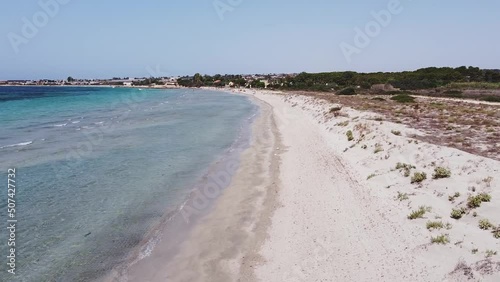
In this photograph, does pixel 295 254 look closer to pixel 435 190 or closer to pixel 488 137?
pixel 435 190

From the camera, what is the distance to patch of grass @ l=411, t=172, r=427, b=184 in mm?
13182

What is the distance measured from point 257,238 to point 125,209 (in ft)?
18.0

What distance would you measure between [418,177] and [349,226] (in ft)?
13.6

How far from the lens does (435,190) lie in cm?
1208

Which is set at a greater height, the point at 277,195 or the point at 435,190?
the point at 435,190

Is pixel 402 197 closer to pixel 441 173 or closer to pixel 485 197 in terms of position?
pixel 441 173

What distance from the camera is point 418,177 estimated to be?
1328 cm

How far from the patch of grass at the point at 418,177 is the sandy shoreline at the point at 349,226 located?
178mm

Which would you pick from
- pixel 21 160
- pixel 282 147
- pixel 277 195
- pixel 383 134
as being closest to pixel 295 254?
pixel 277 195

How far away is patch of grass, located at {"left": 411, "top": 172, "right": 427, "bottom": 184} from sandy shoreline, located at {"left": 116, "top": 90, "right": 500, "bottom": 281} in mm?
178

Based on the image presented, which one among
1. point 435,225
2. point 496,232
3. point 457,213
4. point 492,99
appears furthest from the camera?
point 492,99

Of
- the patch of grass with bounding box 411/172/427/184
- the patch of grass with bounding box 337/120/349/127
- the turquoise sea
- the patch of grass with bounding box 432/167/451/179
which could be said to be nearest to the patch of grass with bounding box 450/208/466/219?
the patch of grass with bounding box 432/167/451/179

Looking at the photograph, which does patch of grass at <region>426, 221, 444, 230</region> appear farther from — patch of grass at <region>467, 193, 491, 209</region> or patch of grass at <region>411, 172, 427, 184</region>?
patch of grass at <region>411, 172, 427, 184</region>

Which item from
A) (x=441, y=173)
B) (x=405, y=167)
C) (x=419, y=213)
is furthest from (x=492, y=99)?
(x=419, y=213)
